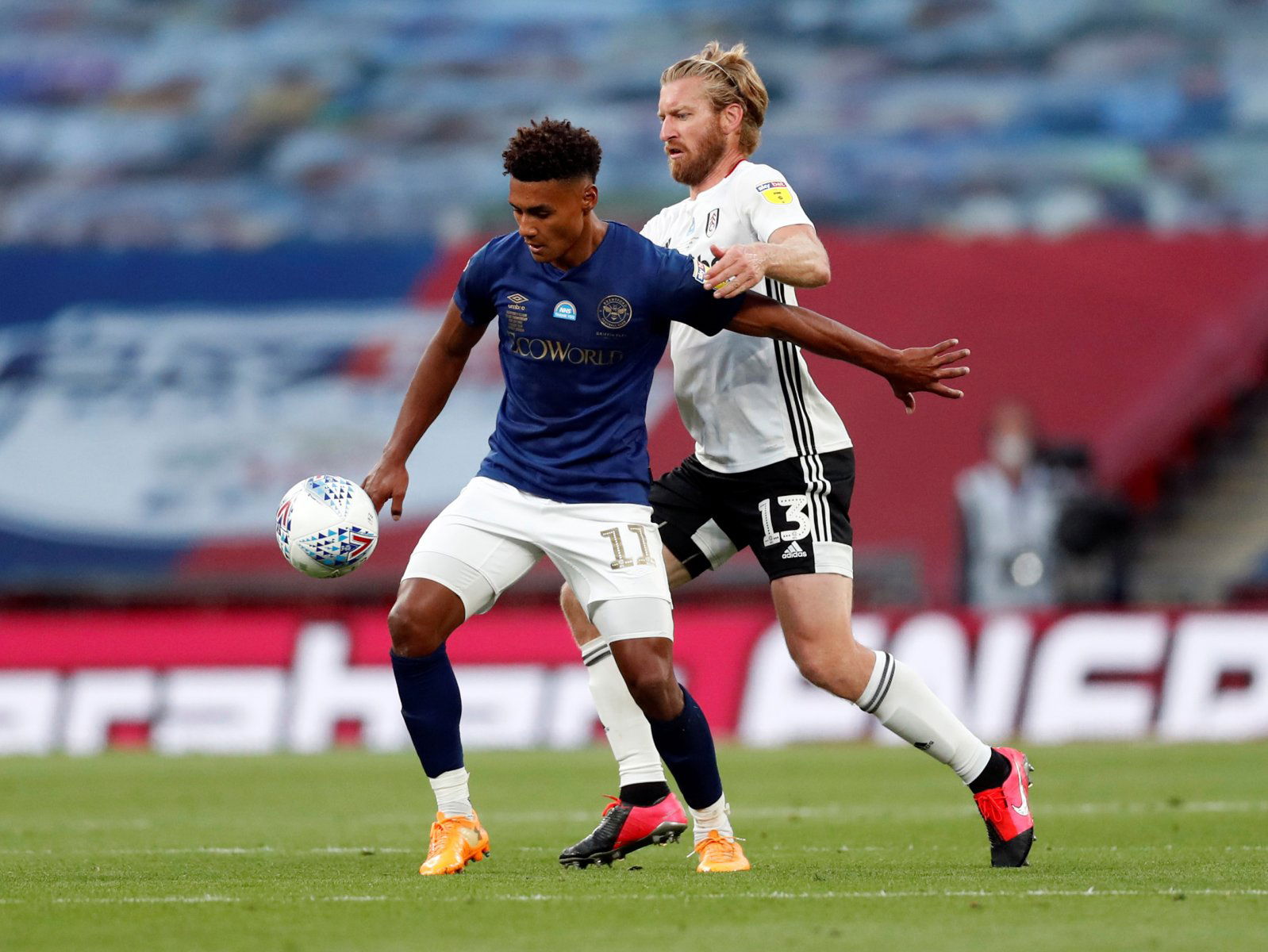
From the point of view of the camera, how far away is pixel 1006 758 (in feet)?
20.9

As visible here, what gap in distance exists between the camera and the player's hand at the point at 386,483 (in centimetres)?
636

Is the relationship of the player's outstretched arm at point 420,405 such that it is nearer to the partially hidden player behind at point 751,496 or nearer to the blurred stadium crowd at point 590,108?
the partially hidden player behind at point 751,496

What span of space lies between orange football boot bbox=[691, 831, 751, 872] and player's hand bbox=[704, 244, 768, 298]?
1.69 m

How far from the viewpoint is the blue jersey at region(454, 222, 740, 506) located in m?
5.96

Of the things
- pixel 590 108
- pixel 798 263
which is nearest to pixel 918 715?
pixel 798 263

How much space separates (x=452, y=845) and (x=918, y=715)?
60.4 inches

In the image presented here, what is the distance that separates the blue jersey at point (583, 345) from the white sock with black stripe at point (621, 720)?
2.53ft

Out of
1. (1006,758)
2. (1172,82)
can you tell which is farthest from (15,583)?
(1172,82)

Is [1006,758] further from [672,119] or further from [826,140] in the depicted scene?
[826,140]

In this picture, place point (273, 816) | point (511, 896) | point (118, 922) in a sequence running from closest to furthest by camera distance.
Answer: point (118, 922) < point (511, 896) < point (273, 816)

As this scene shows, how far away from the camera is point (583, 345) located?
5.98 meters

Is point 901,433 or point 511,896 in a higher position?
point 901,433

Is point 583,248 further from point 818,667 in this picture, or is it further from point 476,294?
point 818,667

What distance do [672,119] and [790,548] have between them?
147 centimetres
